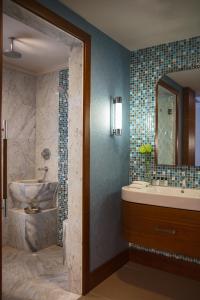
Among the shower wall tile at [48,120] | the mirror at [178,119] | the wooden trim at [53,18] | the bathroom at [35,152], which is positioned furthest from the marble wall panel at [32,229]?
the wooden trim at [53,18]

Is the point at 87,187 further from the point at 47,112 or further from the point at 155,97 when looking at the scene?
the point at 47,112

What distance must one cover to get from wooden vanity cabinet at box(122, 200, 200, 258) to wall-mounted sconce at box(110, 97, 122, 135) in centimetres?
74

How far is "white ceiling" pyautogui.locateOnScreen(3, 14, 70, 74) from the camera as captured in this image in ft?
8.36

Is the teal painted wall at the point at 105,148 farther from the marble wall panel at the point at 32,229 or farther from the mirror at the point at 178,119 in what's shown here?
the marble wall panel at the point at 32,229

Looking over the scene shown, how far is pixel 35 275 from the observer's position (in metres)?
2.77

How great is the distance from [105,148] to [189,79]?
1.13 meters

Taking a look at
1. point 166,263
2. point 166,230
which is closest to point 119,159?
point 166,230

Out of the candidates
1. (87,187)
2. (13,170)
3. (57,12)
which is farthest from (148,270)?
(57,12)

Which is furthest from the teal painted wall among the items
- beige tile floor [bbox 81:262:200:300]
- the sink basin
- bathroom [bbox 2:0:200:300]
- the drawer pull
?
the sink basin

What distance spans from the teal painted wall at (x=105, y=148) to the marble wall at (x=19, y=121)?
160 cm

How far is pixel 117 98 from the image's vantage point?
8.86 feet

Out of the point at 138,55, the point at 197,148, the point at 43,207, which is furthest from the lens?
the point at 43,207

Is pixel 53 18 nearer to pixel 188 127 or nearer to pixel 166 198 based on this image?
pixel 188 127

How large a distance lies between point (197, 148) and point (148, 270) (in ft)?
4.65
